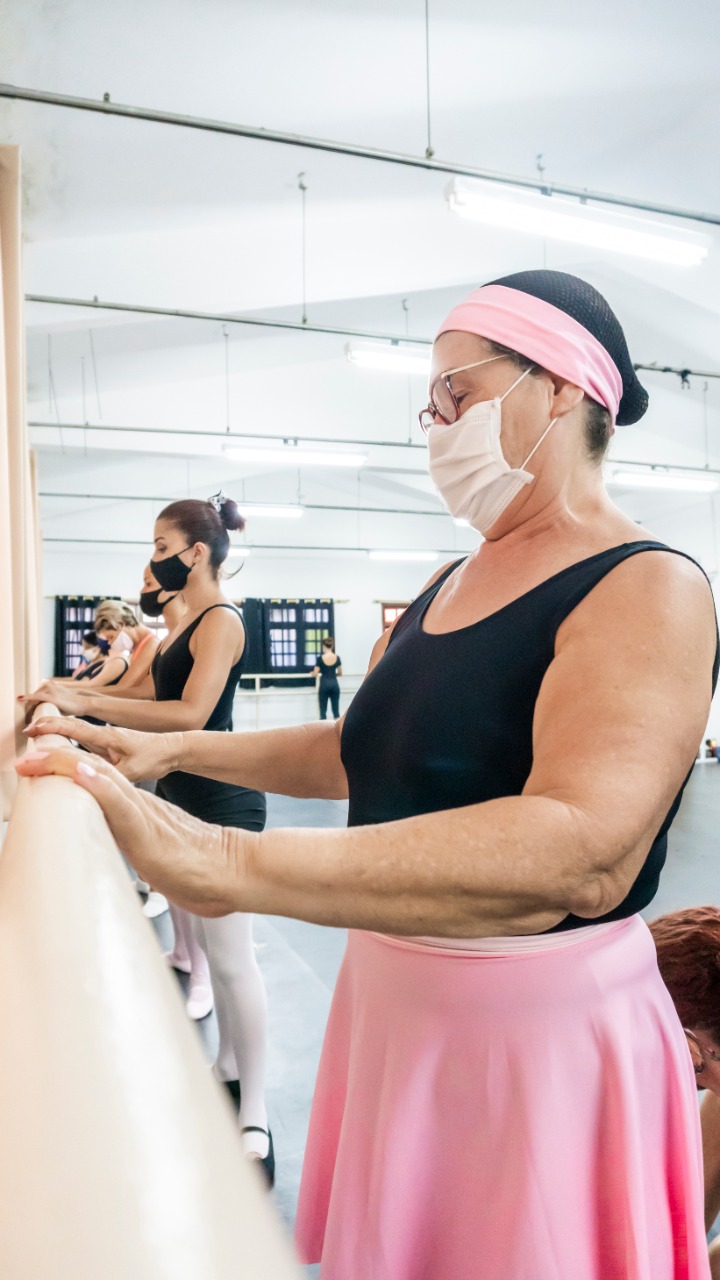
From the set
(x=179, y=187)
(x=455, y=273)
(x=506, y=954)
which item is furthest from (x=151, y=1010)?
(x=455, y=273)

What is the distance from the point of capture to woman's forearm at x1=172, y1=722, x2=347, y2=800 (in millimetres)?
1081

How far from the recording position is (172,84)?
469 centimetres

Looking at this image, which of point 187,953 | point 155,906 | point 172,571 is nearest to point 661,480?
point 155,906

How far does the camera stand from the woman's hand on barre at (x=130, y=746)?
1.02 meters

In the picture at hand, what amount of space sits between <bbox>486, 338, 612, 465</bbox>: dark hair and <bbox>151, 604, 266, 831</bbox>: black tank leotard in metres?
1.36

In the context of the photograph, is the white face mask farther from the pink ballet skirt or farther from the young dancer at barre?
the young dancer at barre

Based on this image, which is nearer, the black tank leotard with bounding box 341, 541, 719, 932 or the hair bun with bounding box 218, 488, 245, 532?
the black tank leotard with bounding box 341, 541, 719, 932

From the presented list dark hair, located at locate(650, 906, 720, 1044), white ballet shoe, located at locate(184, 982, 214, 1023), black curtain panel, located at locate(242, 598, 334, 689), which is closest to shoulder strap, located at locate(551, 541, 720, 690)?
dark hair, located at locate(650, 906, 720, 1044)

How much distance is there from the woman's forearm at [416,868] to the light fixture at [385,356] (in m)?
5.70

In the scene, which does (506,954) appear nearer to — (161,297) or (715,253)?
(161,297)

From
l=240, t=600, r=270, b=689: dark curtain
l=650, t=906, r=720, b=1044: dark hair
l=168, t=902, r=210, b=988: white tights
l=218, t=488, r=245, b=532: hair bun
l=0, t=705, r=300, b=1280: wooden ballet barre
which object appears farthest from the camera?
l=240, t=600, r=270, b=689: dark curtain

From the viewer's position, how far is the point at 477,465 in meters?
0.97

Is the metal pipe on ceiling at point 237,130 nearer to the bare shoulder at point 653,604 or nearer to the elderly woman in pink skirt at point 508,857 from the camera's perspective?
the elderly woman in pink skirt at point 508,857

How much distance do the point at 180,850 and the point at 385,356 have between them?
5.88 m
